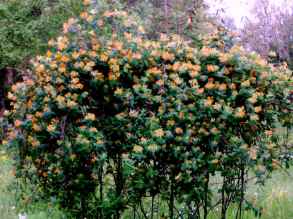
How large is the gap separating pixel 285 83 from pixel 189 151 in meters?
0.91

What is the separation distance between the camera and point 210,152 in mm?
3256

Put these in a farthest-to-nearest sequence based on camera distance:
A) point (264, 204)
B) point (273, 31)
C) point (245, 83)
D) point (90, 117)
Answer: point (273, 31) < point (264, 204) < point (245, 83) < point (90, 117)

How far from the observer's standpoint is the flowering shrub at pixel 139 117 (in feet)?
10.3

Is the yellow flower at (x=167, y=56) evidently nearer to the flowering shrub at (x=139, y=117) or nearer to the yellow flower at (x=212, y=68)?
the flowering shrub at (x=139, y=117)

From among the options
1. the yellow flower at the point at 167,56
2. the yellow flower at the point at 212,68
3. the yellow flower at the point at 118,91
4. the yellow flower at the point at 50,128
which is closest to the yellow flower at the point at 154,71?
the yellow flower at the point at 167,56

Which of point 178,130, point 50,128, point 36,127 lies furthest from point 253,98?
point 36,127

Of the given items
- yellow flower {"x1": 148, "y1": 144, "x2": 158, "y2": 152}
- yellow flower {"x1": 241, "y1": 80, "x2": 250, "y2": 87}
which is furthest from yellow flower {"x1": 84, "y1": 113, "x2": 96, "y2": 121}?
yellow flower {"x1": 241, "y1": 80, "x2": 250, "y2": 87}

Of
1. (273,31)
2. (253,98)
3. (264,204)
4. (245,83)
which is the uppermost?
(273,31)

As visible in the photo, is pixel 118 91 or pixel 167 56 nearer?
pixel 118 91

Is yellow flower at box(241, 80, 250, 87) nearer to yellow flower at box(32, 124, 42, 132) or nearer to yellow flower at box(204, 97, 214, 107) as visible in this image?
yellow flower at box(204, 97, 214, 107)

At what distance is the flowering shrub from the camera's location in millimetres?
3135

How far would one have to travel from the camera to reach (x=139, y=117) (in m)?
3.17

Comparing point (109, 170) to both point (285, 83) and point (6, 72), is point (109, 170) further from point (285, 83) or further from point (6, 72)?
point (6, 72)

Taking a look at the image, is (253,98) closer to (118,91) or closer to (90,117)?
(118,91)
